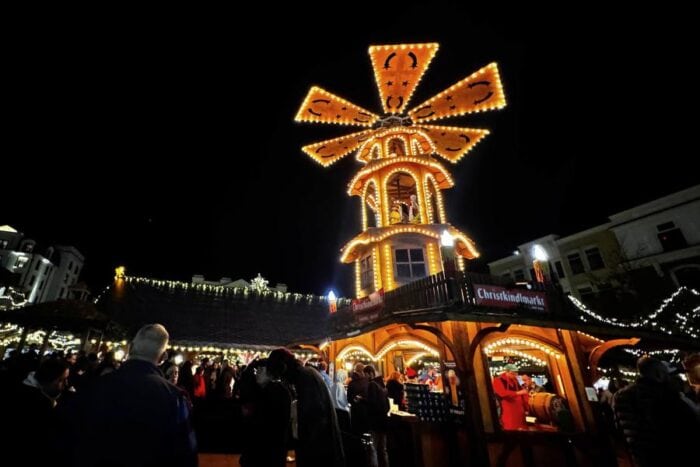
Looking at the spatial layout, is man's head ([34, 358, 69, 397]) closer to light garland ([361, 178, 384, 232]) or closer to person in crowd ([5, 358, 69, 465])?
person in crowd ([5, 358, 69, 465])

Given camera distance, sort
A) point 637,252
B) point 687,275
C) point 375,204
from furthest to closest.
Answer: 1. point 637,252
2. point 687,275
3. point 375,204

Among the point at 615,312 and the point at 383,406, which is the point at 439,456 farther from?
the point at 615,312

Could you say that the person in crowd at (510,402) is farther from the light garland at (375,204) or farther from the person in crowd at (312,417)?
the light garland at (375,204)

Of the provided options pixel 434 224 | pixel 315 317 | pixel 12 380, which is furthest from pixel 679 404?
pixel 315 317

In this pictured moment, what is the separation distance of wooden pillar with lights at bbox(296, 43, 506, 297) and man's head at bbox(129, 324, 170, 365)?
11.9 meters

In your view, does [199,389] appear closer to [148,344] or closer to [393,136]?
[148,344]

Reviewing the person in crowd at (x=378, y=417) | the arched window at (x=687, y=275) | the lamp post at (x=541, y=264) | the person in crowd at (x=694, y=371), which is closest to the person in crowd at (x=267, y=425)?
the person in crowd at (x=378, y=417)

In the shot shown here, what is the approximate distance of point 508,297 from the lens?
29.6ft

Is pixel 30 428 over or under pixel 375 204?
under

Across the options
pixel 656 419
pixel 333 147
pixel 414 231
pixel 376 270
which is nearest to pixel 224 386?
pixel 376 270

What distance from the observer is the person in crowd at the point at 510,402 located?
332 inches

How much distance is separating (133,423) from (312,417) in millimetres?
1708

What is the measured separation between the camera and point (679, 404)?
4.07 meters

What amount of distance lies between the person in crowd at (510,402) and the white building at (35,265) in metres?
63.3
